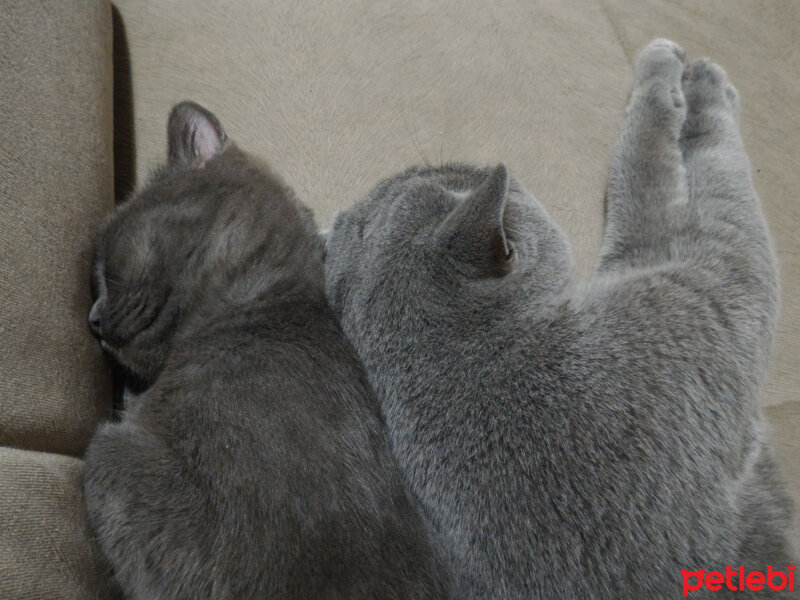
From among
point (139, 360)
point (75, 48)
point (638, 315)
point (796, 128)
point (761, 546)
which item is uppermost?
point (75, 48)

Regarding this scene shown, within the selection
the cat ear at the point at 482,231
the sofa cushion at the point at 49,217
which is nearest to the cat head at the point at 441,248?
the cat ear at the point at 482,231

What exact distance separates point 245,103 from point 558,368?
0.86 metres

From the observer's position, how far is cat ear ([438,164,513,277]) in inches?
36.1

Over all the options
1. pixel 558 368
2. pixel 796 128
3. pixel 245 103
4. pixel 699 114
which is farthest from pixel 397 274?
pixel 796 128

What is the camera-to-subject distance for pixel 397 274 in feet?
3.21

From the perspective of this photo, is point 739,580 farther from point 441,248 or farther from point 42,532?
point 42,532

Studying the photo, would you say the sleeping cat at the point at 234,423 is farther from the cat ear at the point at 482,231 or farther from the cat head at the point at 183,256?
the cat ear at the point at 482,231

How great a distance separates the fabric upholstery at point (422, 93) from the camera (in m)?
1.28

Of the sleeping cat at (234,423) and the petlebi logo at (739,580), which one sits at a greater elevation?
the sleeping cat at (234,423)

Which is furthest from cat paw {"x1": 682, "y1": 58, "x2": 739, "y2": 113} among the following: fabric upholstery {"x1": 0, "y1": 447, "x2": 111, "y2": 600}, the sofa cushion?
fabric upholstery {"x1": 0, "y1": 447, "x2": 111, "y2": 600}

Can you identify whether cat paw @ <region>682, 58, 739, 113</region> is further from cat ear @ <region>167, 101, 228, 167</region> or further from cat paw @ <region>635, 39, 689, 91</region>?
cat ear @ <region>167, 101, 228, 167</region>

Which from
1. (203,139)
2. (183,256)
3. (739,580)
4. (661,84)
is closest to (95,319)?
(183,256)

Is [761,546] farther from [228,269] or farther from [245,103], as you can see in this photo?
[245,103]

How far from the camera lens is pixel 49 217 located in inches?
35.4
